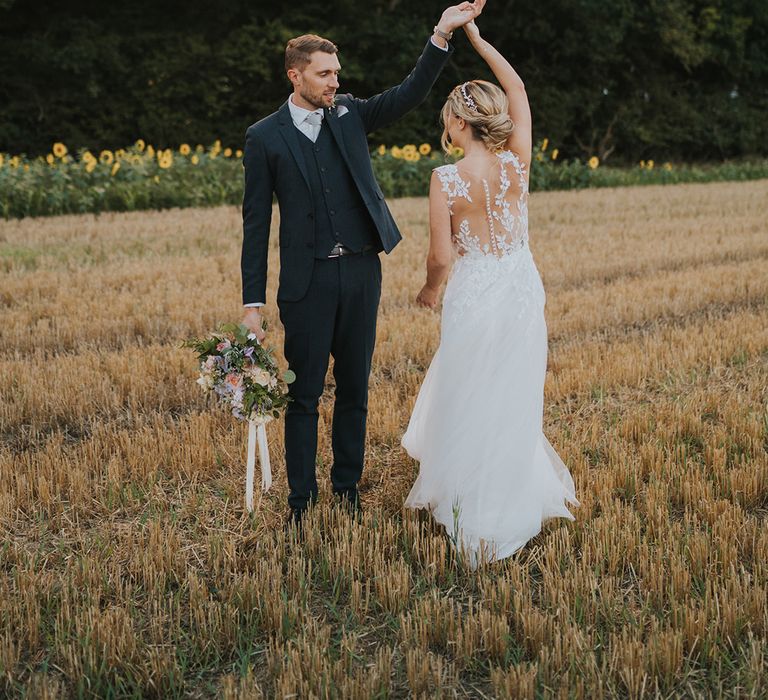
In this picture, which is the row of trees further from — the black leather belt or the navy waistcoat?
the black leather belt

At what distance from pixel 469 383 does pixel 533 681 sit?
1428 mm

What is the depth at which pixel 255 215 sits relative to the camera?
396 cm

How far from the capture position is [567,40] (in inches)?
1129

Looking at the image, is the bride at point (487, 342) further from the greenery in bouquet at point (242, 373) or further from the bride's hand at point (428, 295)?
the greenery in bouquet at point (242, 373)

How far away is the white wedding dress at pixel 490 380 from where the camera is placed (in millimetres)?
3924

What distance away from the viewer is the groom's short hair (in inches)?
149

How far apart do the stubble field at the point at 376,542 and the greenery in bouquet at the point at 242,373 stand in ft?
1.82

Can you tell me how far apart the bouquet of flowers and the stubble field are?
55 centimetres

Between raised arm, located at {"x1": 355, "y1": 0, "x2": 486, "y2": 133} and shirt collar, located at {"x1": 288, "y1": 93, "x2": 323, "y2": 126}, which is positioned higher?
raised arm, located at {"x1": 355, "y1": 0, "x2": 486, "y2": 133}

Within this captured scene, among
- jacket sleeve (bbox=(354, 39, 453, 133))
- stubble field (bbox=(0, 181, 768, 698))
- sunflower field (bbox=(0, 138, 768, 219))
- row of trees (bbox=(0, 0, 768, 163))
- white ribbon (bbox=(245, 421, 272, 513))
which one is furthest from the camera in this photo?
→ row of trees (bbox=(0, 0, 768, 163))

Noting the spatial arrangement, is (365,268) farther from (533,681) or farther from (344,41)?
(344,41)

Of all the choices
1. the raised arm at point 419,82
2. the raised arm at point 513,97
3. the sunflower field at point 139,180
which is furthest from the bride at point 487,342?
the sunflower field at point 139,180

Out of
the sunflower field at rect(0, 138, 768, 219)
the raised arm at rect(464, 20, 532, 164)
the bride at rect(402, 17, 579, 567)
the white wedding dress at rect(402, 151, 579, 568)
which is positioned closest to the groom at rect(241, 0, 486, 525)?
the raised arm at rect(464, 20, 532, 164)

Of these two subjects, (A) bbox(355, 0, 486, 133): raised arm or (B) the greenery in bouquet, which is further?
(B) the greenery in bouquet
